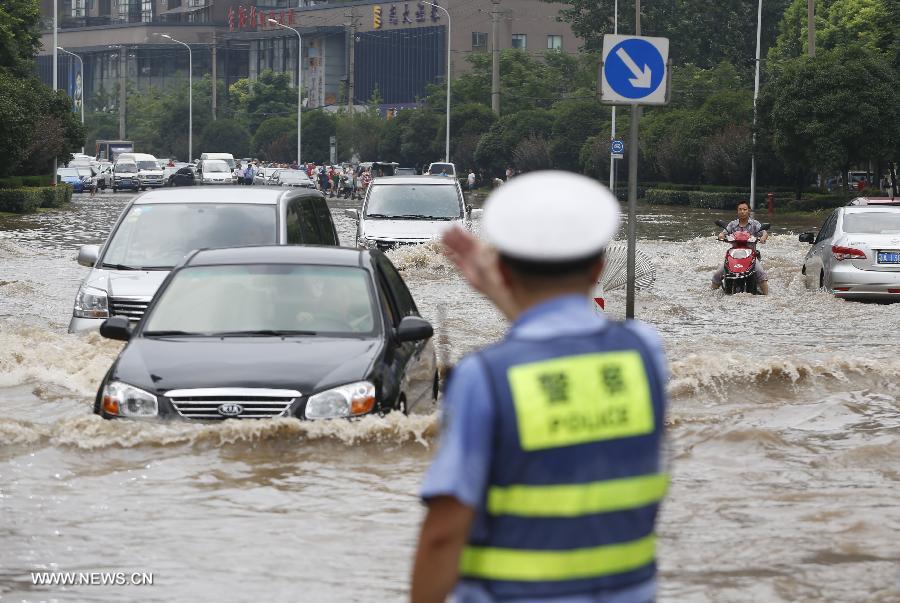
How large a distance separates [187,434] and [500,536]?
6.12 metres

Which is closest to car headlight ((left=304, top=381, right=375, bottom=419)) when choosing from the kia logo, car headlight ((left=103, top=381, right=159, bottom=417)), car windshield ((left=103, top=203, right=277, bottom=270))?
the kia logo

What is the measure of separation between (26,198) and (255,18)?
338 ft

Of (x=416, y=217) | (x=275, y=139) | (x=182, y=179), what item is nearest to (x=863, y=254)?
(x=416, y=217)

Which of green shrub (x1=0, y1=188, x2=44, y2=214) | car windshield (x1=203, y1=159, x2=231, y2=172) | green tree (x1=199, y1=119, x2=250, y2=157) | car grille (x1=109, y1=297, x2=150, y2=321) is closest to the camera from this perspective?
car grille (x1=109, y1=297, x2=150, y2=321)

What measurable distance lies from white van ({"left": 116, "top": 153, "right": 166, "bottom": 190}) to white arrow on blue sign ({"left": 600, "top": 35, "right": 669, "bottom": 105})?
6759 cm

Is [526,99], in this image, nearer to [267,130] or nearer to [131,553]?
[267,130]

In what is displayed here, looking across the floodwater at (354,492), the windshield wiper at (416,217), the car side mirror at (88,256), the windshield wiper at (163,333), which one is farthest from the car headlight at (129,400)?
the windshield wiper at (416,217)

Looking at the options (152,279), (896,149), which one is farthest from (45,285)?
(896,149)

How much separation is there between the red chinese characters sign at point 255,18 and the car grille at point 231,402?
136815 millimetres

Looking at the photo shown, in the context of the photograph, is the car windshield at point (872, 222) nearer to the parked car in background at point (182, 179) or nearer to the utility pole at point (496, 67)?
the parked car in background at point (182, 179)

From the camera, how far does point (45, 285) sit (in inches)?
961

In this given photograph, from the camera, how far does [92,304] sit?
13562mm

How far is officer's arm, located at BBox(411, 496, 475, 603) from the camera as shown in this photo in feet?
9.59

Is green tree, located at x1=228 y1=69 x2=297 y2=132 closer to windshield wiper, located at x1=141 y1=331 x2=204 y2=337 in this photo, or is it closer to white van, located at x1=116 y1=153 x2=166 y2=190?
white van, located at x1=116 y1=153 x2=166 y2=190
